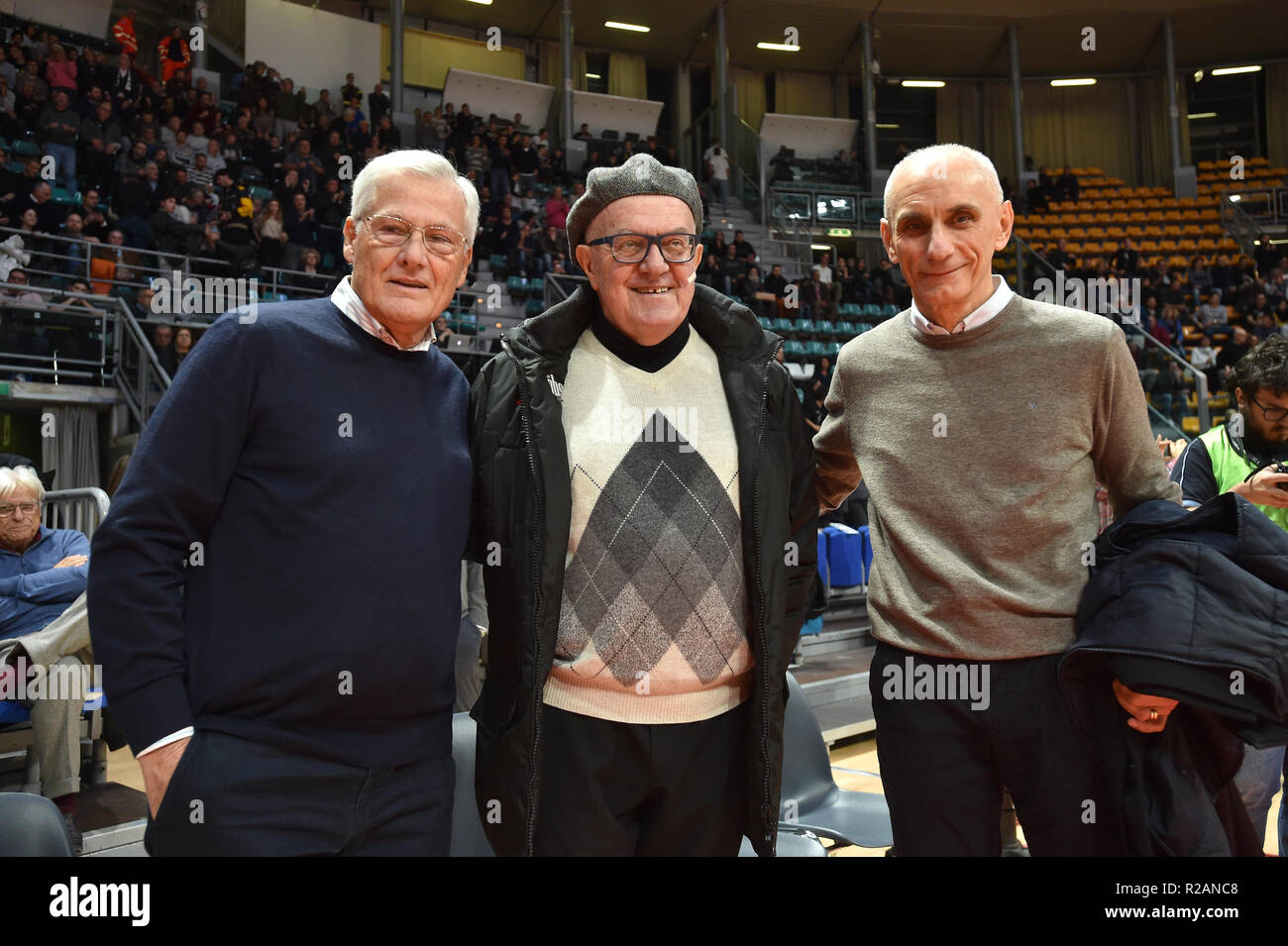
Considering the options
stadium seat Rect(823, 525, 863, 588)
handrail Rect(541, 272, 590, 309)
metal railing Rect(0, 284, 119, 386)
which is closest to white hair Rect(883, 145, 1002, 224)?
stadium seat Rect(823, 525, 863, 588)

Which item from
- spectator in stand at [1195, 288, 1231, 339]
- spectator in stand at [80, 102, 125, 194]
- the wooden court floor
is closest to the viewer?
the wooden court floor

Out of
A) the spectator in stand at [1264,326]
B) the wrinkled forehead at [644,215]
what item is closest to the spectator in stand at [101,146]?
the wrinkled forehead at [644,215]

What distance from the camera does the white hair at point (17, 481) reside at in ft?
11.6

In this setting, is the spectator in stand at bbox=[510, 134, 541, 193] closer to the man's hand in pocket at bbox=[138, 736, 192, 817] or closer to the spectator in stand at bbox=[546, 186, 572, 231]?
the spectator in stand at bbox=[546, 186, 572, 231]

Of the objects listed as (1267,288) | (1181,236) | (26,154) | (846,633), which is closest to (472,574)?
(846,633)

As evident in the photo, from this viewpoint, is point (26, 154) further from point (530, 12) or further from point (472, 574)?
point (530, 12)

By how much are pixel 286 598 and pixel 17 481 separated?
292 cm

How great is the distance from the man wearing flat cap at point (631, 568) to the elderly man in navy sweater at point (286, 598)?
10cm

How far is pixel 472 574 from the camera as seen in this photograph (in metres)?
4.10

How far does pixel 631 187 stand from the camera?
5.16ft

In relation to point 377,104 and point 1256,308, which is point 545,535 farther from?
point 1256,308

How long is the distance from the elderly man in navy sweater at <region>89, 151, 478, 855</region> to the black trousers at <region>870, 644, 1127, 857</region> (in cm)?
74

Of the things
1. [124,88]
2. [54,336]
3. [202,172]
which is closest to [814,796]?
[54,336]

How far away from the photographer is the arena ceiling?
52.6 ft
